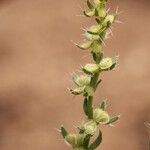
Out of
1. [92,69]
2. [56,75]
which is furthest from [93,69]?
[56,75]

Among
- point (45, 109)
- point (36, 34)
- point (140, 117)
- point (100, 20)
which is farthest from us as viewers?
point (36, 34)

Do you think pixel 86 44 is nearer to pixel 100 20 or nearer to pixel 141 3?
pixel 100 20

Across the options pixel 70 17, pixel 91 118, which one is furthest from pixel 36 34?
pixel 91 118

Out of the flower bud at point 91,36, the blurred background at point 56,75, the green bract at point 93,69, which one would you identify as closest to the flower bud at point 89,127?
the green bract at point 93,69

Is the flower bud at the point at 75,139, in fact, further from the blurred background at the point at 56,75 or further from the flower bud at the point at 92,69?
the blurred background at the point at 56,75

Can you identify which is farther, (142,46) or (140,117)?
(142,46)

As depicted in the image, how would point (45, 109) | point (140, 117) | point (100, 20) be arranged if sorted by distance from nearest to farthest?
point (100, 20) → point (140, 117) → point (45, 109)

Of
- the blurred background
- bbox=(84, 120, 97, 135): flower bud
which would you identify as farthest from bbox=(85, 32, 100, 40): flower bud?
the blurred background

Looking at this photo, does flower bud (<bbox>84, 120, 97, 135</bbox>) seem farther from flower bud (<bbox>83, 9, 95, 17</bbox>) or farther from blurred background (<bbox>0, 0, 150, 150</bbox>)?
blurred background (<bbox>0, 0, 150, 150</bbox>)

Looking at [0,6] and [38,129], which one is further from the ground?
[0,6]
